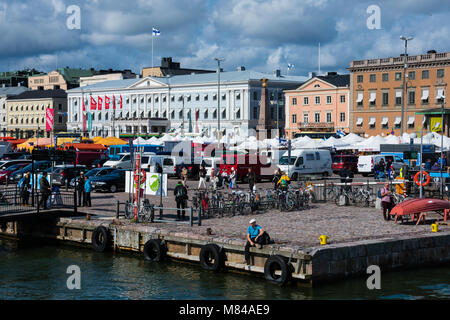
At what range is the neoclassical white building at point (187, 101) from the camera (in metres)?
122

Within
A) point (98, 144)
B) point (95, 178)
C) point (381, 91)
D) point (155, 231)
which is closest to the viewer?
point (155, 231)

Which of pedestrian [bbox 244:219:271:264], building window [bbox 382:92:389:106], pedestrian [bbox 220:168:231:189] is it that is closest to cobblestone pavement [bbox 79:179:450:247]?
pedestrian [bbox 244:219:271:264]

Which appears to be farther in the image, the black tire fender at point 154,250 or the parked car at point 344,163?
the parked car at point 344,163

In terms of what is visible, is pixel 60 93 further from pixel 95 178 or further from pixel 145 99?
pixel 95 178

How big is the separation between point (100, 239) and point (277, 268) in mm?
8938

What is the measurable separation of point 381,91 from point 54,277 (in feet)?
A: 269

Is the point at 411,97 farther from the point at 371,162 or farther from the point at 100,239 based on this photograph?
the point at 100,239

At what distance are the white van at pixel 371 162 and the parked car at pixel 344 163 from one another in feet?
6.90

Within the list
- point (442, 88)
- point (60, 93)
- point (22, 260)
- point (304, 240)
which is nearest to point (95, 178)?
point (22, 260)

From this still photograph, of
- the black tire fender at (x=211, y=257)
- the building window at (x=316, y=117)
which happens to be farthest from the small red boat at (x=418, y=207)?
the building window at (x=316, y=117)

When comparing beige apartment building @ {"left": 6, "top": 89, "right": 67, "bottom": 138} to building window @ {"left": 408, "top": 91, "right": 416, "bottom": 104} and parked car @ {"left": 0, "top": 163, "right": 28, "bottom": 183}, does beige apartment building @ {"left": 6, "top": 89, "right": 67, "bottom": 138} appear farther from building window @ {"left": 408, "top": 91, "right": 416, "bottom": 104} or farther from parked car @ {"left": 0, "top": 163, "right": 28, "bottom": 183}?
parked car @ {"left": 0, "top": 163, "right": 28, "bottom": 183}

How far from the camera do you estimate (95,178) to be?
136ft

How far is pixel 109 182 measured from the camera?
4134 centimetres

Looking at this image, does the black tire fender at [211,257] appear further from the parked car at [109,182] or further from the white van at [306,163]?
the white van at [306,163]
